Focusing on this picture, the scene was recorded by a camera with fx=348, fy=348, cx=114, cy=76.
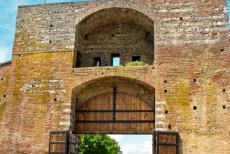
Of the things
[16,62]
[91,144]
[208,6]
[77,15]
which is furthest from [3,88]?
[91,144]

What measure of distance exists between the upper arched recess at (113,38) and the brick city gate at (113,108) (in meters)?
1.27

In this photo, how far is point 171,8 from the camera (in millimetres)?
13648

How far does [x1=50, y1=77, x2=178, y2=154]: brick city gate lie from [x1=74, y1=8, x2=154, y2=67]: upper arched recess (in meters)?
1.27

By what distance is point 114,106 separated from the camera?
44.1 feet

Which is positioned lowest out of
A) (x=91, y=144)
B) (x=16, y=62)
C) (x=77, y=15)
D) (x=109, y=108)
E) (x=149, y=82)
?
(x=91, y=144)

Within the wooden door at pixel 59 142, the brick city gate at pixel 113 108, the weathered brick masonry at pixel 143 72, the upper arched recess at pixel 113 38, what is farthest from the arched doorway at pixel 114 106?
the upper arched recess at pixel 113 38

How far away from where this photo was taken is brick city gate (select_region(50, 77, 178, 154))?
1312 centimetres

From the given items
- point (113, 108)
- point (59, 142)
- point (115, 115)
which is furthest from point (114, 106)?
point (59, 142)

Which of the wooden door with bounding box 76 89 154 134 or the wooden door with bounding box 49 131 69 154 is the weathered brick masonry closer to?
the wooden door with bounding box 49 131 69 154

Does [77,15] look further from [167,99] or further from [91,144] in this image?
[91,144]

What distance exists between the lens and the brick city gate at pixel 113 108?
13125 mm

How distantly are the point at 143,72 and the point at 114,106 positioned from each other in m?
1.76

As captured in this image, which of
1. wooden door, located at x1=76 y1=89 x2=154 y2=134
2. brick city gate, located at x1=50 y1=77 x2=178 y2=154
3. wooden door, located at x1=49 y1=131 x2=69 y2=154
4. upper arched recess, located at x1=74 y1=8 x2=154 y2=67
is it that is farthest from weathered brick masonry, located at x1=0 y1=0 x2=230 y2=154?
wooden door, located at x1=76 y1=89 x2=154 y2=134

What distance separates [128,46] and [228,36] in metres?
4.06
